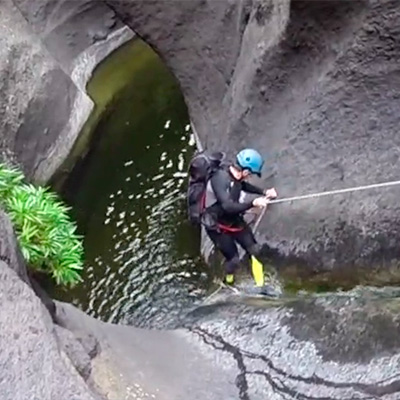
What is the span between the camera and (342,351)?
266 inches

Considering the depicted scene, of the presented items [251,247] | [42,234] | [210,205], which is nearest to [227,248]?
[251,247]

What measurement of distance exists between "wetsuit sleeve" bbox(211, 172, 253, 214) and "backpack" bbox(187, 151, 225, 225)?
10cm

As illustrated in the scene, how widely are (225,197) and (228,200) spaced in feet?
0.13


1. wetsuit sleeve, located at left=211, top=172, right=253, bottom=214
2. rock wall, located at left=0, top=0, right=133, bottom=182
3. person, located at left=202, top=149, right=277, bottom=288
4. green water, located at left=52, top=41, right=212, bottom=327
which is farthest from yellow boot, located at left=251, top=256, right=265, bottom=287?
rock wall, located at left=0, top=0, right=133, bottom=182

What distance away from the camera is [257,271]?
9.07 metres

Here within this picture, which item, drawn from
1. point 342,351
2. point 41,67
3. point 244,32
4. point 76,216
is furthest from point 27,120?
point 342,351

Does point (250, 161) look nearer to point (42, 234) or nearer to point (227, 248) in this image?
point (227, 248)

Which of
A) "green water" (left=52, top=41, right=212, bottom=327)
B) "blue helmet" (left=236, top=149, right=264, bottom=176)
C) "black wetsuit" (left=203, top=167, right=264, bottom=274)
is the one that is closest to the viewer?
"blue helmet" (left=236, top=149, right=264, bottom=176)

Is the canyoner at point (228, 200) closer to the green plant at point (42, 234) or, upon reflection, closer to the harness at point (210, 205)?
the harness at point (210, 205)

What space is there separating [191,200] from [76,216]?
3.42 meters

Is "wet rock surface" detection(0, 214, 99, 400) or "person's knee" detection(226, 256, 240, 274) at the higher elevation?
"wet rock surface" detection(0, 214, 99, 400)

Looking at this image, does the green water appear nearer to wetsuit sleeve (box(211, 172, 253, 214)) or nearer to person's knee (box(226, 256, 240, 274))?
person's knee (box(226, 256, 240, 274))

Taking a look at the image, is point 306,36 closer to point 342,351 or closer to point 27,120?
point 342,351

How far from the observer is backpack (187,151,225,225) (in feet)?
27.6
